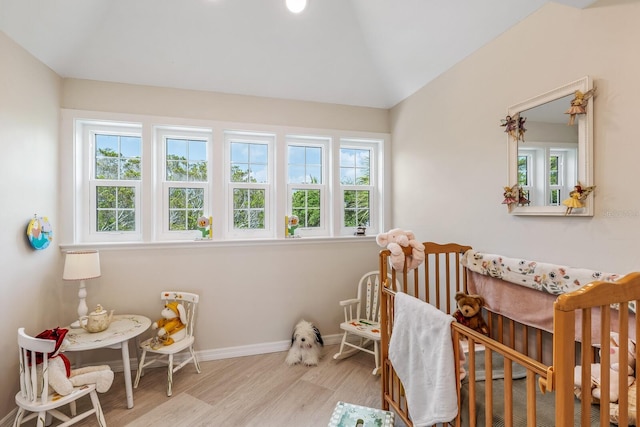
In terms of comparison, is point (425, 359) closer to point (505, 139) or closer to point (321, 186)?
point (505, 139)

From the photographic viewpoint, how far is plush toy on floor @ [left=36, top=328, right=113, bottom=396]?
1674 mm

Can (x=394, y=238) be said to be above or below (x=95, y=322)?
above

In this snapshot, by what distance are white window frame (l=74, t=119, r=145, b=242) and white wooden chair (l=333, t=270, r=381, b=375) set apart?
78.9 inches

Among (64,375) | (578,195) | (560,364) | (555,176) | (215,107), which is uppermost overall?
(215,107)

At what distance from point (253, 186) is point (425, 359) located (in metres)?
2.16

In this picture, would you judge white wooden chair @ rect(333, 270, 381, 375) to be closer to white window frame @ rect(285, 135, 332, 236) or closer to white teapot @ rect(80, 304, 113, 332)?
white window frame @ rect(285, 135, 332, 236)

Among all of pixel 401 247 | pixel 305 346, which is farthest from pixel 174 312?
pixel 401 247


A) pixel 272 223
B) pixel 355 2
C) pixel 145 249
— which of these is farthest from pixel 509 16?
pixel 145 249

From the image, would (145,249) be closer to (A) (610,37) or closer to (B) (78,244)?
(B) (78,244)

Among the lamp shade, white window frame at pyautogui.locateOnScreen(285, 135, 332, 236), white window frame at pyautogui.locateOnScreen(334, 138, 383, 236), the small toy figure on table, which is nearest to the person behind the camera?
the small toy figure on table

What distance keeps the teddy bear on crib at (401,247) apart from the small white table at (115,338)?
182 cm

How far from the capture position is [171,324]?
242cm

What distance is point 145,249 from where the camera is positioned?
260cm

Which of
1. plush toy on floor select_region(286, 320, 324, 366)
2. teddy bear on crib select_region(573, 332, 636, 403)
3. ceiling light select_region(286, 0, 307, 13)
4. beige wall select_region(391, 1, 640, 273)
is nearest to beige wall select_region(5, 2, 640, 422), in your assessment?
beige wall select_region(391, 1, 640, 273)
